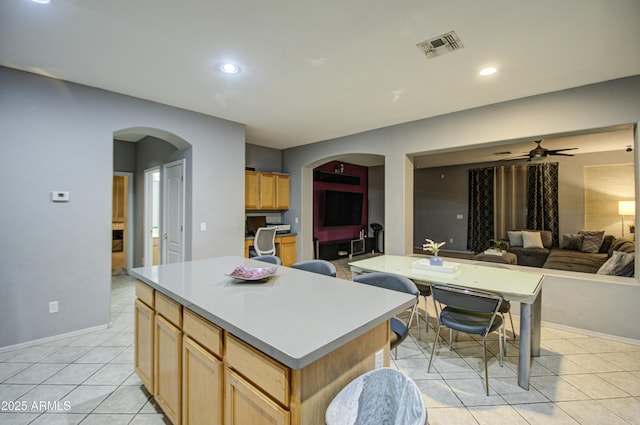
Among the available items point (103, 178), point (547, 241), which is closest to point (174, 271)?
point (103, 178)

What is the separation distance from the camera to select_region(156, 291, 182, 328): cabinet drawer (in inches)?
62.1

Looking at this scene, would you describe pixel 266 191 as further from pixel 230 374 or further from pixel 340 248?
pixel 230 374

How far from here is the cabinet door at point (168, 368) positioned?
156cm

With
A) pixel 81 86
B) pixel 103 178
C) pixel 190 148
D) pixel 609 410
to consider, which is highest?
pixel 81 86

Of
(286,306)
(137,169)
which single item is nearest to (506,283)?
(286,306)

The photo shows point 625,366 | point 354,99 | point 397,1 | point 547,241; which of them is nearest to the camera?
point 397,1

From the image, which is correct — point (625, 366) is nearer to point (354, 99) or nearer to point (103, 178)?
point (354, 99)

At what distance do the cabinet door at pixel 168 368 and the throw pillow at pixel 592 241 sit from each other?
285 inches

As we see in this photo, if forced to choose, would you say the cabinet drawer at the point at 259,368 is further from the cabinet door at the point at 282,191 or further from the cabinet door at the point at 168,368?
the cabinet door at the point at 282,191

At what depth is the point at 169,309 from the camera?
1661 mm

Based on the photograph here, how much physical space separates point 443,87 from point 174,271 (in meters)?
3.11

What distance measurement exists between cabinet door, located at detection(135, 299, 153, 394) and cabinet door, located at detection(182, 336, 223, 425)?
508mm

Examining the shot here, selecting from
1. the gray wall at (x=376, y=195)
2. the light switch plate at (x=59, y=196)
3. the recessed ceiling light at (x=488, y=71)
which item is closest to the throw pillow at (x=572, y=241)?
the gray wall at (x=376, y=195)

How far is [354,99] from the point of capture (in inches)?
134
